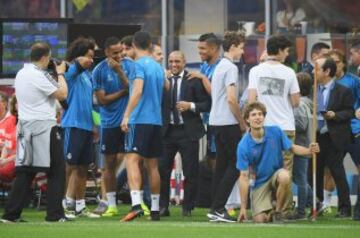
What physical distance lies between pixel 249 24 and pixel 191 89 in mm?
6488

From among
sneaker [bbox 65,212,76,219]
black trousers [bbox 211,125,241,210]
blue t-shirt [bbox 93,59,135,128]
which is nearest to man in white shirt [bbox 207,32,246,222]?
black trousers [bbox 211,125,241,210]

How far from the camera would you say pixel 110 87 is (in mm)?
18969

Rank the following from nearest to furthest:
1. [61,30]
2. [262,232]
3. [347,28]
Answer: [262,232] → [61,30] → [347,28]

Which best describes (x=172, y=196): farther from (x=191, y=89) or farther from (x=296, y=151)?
(x=296, y=151)

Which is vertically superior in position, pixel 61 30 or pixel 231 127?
pixel 61 30

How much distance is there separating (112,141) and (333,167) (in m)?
2.84

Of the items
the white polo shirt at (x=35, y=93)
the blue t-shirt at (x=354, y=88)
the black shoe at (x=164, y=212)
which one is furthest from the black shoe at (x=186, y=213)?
the white polo shirt at (x=35, y=93)

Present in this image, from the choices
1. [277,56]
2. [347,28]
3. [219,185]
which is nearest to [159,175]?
[219,185]

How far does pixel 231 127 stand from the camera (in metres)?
17.5

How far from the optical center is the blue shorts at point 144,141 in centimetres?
1739

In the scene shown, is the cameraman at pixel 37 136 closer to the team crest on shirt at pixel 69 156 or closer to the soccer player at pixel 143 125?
the soccer player at pixel 143 125

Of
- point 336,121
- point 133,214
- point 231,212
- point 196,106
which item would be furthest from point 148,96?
A: point 336,121

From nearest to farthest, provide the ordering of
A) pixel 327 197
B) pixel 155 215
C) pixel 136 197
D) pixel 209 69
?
pixel 136 197, pixel 155 215, pixel 209 69, pixel 327 197

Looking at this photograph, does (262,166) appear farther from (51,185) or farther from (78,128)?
(78,128)
